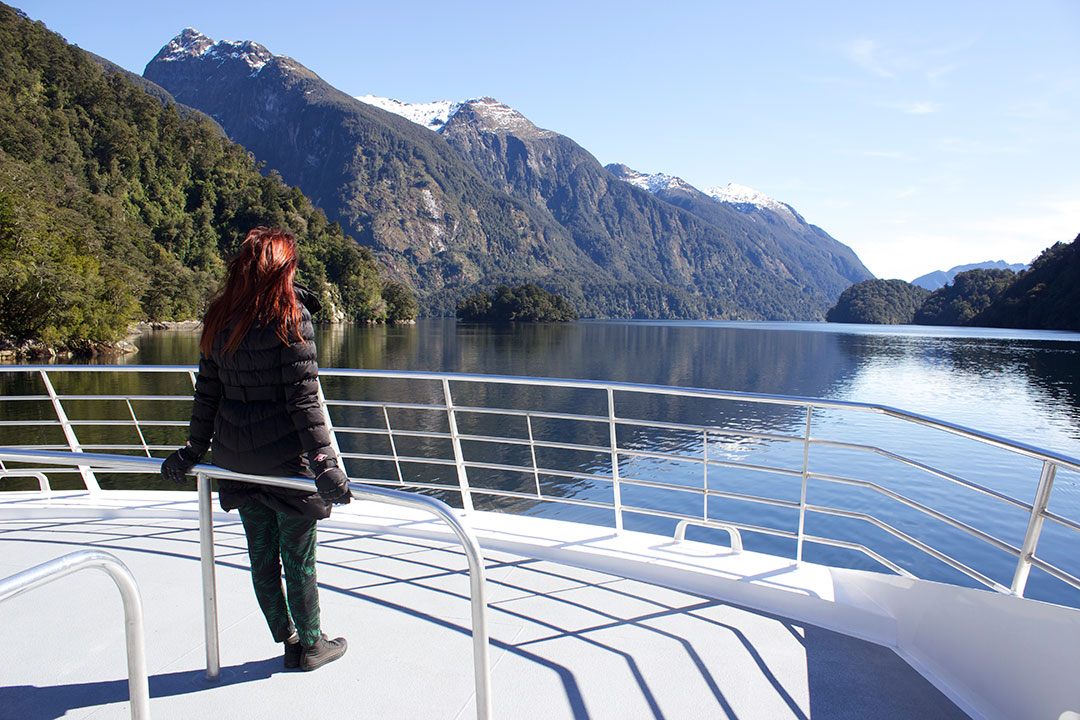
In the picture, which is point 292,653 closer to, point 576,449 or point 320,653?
point 320,653

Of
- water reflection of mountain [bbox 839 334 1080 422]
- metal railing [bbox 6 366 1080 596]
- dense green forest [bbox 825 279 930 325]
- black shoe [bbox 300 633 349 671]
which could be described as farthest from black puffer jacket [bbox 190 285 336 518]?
dense green forest [bbox 825 279 930 325]

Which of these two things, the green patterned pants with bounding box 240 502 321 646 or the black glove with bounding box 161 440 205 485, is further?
the green patterned pants with bounding box 240 502 321 646

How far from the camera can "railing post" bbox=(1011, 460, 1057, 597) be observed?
86.6 inches

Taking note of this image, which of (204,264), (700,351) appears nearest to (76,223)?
(204,264)

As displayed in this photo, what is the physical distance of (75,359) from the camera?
39.7m

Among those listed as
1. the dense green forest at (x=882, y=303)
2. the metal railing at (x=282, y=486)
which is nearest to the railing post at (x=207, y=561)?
the metal railing at (x=282, y=486)

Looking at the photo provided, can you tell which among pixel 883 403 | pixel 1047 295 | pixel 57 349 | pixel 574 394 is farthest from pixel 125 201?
pixel 1047 295

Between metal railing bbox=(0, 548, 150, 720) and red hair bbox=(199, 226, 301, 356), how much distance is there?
2.91ft

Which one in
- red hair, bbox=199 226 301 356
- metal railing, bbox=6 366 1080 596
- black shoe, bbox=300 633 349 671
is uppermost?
red hair, bbox=199 226 301 356

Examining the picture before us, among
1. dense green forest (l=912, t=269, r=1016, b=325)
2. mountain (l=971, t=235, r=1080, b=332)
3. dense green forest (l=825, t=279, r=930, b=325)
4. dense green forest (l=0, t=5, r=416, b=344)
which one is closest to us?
dense green forest (l=0, t=5, r=416, b=344)

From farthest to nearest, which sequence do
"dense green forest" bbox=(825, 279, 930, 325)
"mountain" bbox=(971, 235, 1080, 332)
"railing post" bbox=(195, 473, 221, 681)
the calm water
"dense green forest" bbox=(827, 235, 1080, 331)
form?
"dense green forest" bbox=(825, 279, 930, 325) → "dense green forest" bbox=(827, 235, 1080, 331) → "mountain" bbox=(971, 235, 1080, 332) → the calm water → "railing post" bbox=(195, 473, 221, 681)

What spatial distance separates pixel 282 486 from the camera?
6.96 feet

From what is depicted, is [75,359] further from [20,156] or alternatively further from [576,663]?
[20,156]

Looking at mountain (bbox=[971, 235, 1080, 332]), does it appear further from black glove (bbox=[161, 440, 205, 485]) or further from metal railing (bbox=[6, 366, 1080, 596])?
black glove (bbox=[161, 440, 205, 485])
